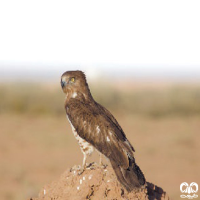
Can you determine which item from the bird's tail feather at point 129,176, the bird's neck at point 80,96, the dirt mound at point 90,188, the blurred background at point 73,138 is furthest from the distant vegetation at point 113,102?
the bird's tail feather at point 129,176

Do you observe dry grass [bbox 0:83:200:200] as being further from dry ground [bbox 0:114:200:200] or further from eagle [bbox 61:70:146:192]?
eagle [bbox 61:70:146:192]

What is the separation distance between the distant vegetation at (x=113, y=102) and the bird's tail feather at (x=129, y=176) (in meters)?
26.2

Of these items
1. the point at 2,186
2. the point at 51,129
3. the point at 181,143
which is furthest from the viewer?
the point at 51,129

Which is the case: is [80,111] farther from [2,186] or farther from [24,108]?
[24,108]

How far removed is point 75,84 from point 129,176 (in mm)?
2053

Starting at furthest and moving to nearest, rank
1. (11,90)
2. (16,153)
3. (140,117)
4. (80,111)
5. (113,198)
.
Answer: (11,90) → (140,117) → (16,153) → (80,111) → (113,198)

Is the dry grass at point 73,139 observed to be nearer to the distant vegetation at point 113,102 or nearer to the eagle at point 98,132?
the distant vegetation at point 113,102

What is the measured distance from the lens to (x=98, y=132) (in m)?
6.97

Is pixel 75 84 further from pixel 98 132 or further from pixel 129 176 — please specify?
pixel 129 176

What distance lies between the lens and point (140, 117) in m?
32.5

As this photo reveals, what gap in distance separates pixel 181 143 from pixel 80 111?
16.7 m

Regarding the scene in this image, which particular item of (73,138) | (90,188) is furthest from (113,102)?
(90,188)

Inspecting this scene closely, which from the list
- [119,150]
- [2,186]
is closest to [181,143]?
[2,186]

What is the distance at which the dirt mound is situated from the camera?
6.47 meters
